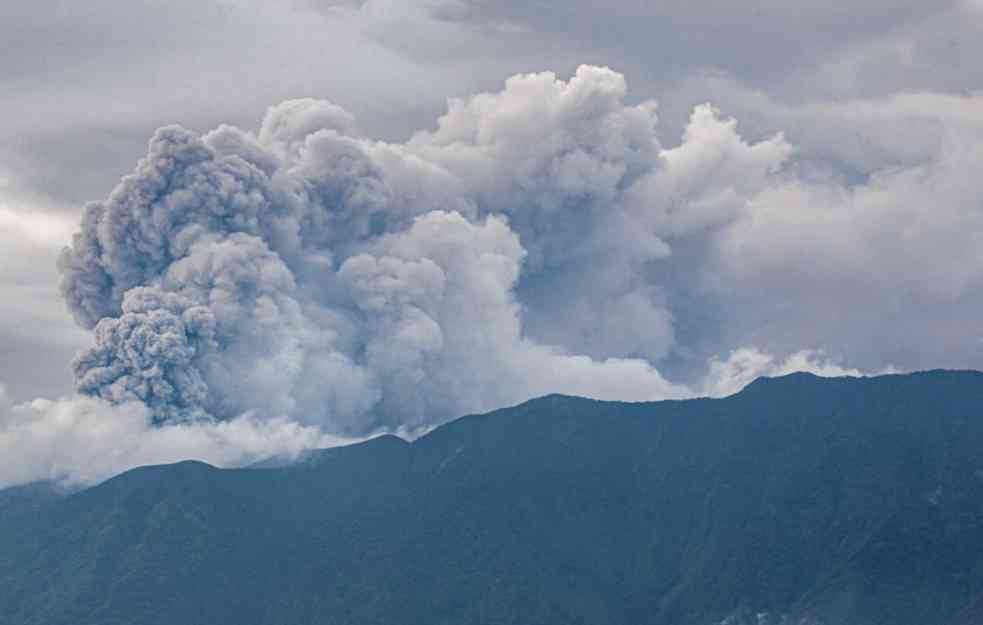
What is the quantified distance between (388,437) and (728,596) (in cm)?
3430

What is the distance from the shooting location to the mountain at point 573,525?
16138 centimetres

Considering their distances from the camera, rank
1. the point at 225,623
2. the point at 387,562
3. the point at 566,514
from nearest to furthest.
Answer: the point at 225,623
the point at 387,562
the point at 566,514

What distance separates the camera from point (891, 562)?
6462 inches

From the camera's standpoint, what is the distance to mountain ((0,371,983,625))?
161 metres

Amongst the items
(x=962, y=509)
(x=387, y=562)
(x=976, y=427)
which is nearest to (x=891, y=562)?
(x=962, y=509)

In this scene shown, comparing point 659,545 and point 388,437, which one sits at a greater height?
point 388,437

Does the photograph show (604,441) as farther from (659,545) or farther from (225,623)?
(225,623)

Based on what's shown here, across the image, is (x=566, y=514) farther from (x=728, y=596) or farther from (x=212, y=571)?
(x=212, y=571)

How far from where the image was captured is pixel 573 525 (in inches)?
6993

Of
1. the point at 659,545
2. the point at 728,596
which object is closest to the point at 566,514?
the point at 659,545

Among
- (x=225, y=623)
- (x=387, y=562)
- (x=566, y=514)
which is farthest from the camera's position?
(x=566, y=514)

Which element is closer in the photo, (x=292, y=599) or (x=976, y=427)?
(x=292, y=599)

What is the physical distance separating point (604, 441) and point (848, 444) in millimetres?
22215

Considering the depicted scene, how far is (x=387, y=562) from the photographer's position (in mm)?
168375
